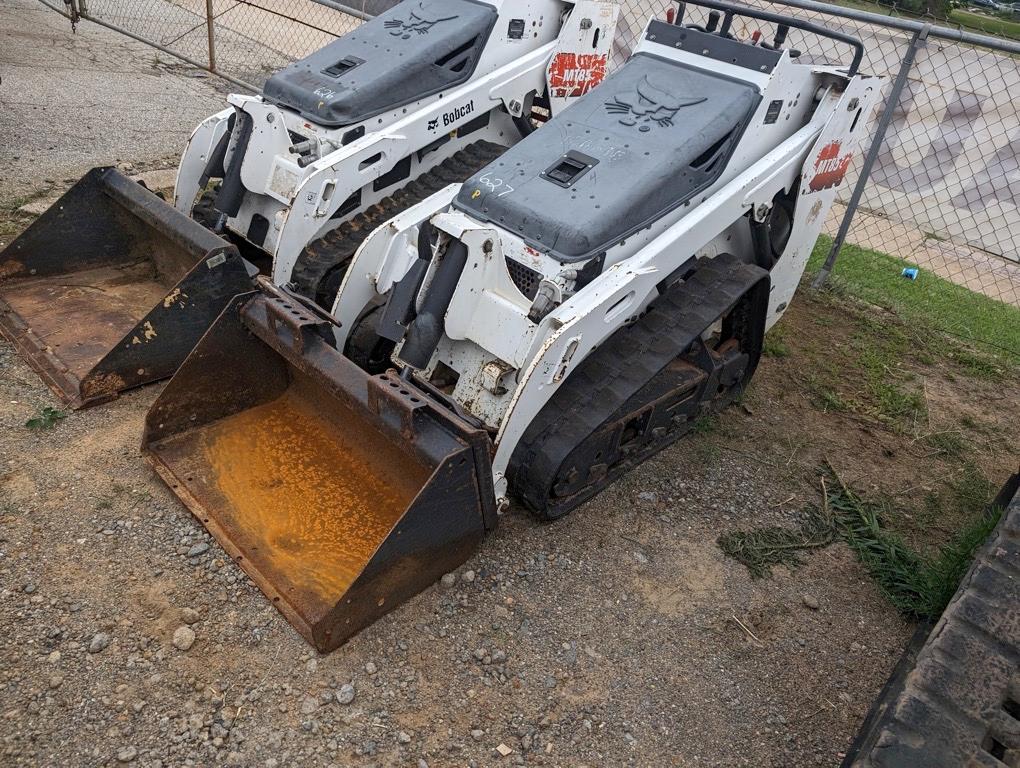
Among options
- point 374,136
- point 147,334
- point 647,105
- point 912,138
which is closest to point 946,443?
point 647,105

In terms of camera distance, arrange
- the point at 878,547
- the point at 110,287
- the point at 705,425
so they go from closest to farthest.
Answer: the point at 878,547
the point at 705,425
the point at 110,287

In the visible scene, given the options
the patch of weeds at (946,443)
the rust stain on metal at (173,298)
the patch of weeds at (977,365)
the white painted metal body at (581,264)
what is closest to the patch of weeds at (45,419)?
the rust stain on metal at (173,298)

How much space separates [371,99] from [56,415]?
238 cm

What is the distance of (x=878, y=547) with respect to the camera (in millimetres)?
4059

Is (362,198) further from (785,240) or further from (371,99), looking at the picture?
(785,240)

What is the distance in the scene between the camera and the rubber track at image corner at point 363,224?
4660mm

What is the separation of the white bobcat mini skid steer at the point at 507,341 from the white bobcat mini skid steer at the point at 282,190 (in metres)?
0.59

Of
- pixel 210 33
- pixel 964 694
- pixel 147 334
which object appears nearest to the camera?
pixel 964 694

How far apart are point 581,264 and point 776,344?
2535 mm

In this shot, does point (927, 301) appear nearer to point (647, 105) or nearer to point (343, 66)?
point (647, 105)

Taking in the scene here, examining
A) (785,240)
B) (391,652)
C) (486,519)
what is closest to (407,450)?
(486,519)

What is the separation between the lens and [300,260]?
185 inches

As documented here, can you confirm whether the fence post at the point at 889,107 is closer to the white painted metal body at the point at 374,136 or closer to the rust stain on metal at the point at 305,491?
the white painted metal body at the point at 374,136

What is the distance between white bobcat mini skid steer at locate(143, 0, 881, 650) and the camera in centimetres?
336
